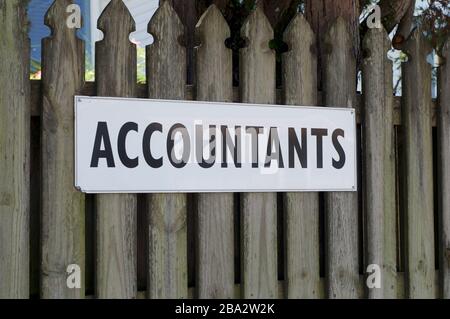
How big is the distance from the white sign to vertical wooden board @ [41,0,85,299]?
0.14ft

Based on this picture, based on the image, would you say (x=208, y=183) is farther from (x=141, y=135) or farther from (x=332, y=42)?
(x=332, y=42)

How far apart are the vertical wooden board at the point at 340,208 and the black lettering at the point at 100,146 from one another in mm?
930

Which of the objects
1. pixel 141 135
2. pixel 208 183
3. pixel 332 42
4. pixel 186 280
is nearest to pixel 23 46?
pixel 141 135

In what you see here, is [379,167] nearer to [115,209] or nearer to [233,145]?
[233,145]

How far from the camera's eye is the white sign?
2238mm

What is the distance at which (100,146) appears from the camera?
7.32 ft

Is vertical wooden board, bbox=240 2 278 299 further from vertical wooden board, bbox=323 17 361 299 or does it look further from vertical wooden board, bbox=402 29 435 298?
vertical wooden board, bbox=402 29 435 298

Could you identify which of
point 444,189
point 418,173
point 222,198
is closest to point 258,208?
point 222,198

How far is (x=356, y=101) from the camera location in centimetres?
267

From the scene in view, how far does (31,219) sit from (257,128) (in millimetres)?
928

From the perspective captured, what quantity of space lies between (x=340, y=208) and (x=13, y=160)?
1.33 metres

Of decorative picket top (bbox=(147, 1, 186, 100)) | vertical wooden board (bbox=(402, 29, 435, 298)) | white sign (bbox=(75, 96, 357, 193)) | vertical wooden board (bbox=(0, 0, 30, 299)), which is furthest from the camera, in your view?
vertical wooden board (bbox=(402, 29, 435, 298))

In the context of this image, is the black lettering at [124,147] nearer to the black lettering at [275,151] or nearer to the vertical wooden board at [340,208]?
the black lettering at [275,151]

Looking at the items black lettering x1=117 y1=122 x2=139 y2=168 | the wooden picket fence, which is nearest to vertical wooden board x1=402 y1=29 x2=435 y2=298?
the wooden picket fence
